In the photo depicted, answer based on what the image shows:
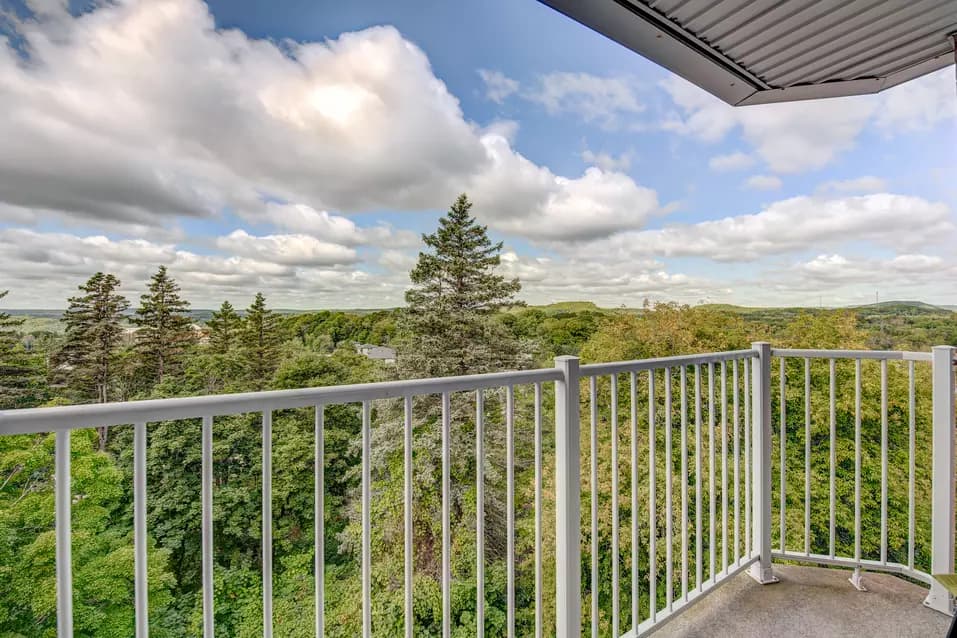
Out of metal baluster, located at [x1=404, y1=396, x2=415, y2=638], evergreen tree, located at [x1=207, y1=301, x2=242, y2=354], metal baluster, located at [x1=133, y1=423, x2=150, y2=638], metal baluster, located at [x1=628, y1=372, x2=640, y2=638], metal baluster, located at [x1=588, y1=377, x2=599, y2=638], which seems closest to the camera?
metal baluster, located at [x1=133, y1=423, x2=150, y2=638]

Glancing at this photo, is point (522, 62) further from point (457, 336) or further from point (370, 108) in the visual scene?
point (457, 336)

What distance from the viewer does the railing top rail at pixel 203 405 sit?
2.64 ft

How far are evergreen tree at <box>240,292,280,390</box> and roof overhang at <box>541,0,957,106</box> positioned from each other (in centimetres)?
1232

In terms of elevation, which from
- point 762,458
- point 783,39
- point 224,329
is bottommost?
point 762,458

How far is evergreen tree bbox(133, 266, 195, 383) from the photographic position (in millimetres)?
10922

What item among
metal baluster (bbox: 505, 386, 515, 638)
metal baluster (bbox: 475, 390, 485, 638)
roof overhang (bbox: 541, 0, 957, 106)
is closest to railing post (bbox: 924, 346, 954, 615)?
roof overhang (bbox: 541, 0, 957, 106)

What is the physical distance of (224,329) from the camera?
1241cm

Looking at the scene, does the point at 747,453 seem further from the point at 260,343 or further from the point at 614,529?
the point at 260,343

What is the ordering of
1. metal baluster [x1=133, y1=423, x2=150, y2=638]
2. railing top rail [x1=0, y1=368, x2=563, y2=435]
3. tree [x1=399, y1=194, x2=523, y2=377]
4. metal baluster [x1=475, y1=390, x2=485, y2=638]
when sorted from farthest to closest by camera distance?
tree [x1=399, y1=194, x2=523, y2=377] < metal baluster [x1=475, y1=390, x2=485, y2=638] < metal baluster [x1=133, y1=423, x2=150, y2=638] < railing top rail [x1=0, y1=368, x2=563, y2=435]

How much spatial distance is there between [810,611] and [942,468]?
2.81 feet

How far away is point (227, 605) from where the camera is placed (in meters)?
9.31

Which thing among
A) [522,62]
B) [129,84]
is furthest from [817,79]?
[522,62]

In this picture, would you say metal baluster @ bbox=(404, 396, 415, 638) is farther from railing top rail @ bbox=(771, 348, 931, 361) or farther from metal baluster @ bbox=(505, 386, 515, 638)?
railing top rail @ bbox=(771, 348, 931, 361)

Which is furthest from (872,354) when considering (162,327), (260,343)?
(162,327)
